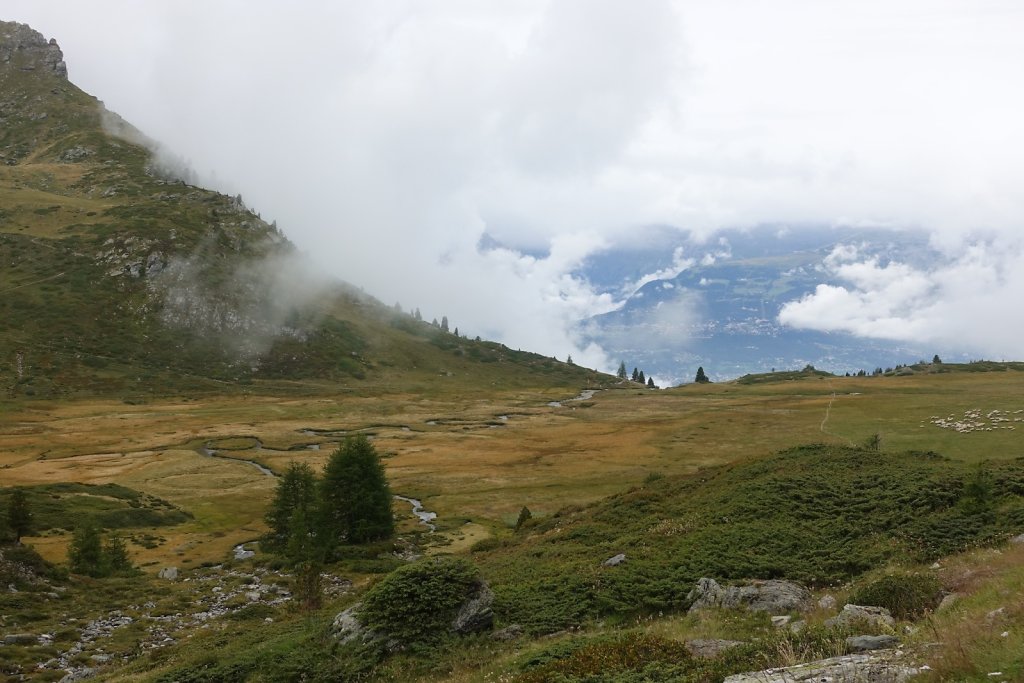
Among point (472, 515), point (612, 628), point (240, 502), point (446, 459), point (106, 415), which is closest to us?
point (612, 628)

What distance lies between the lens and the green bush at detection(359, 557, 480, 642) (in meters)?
21.8

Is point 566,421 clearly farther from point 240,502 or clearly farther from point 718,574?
point 718,574

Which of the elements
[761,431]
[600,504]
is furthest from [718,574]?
[761,431]

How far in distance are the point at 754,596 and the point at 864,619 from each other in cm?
594

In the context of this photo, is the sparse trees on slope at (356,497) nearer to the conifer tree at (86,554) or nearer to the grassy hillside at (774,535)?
the conifer tree at (86,554)

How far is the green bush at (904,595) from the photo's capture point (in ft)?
52.2

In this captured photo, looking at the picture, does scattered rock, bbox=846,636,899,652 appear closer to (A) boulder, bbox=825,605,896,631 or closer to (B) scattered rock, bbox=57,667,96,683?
(A) boulder, bbox=825,605,896,631

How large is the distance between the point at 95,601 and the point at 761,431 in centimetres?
11048

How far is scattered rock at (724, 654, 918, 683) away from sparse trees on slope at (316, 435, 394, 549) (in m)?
53.8

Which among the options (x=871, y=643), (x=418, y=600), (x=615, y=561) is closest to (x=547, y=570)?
(x=615, y=561)

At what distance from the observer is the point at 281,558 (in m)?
54.8

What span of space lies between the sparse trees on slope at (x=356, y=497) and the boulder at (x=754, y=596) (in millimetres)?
44706

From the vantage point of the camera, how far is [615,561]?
91.6ft


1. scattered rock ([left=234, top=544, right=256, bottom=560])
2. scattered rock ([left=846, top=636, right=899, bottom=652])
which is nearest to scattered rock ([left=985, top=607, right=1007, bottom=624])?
scattered rock ([left=846, top=636, right=899, bottom=652])
